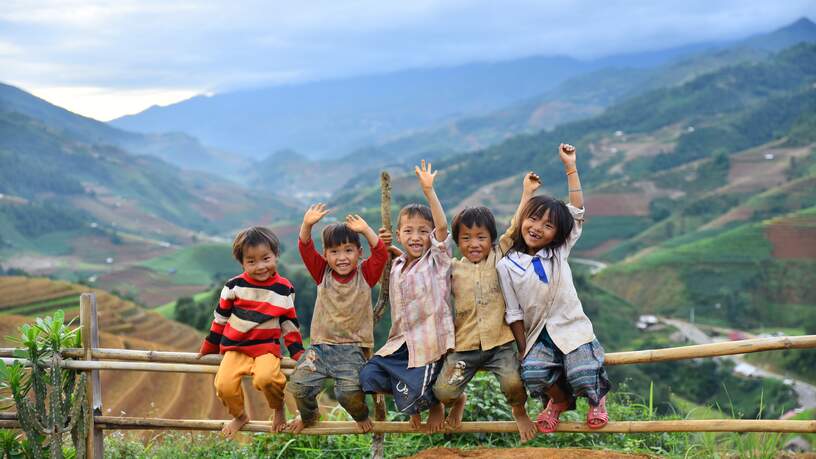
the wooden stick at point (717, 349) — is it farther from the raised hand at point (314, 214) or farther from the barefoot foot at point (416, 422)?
the raised hand at point (314, 214)

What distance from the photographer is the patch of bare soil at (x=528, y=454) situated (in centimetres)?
379

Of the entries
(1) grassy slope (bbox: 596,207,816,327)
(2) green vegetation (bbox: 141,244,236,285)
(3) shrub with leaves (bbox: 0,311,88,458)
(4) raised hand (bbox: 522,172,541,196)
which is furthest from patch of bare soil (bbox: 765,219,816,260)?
(3) shrub with leaves (bbox: 0,311,88,458)

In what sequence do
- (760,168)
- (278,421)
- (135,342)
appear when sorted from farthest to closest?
(760,168), (135,342), (278,421)

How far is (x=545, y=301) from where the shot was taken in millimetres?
3682

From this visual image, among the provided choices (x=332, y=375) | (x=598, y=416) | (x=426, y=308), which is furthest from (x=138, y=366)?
(x=598, y=416)

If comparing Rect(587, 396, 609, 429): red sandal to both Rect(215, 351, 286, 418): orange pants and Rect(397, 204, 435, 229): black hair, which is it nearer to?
Rect(397, 204, 435, 229): black hair

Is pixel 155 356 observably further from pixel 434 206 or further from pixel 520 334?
pixel 520 334

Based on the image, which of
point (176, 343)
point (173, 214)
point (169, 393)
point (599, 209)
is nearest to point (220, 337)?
point (169, 393)

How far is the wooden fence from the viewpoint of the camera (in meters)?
3.56

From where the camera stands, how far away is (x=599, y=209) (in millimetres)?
71875

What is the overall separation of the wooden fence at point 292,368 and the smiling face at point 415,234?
0.96 m

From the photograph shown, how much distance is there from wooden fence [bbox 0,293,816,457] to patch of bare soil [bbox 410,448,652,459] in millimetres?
131

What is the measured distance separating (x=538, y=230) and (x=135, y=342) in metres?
24.2

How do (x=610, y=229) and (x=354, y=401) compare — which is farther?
(x=610, y=229)
